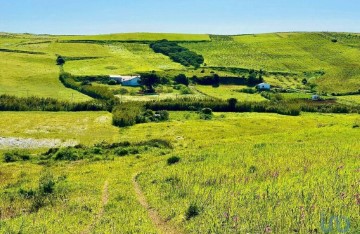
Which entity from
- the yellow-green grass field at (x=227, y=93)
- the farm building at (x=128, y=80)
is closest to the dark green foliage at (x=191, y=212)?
the yellow-green grass field at (x=227, y=93)

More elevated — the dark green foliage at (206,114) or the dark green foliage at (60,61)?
the dark green foliage at (60,61)

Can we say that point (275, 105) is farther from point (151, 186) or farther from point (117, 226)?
point (117, 226)

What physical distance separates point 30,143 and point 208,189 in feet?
130

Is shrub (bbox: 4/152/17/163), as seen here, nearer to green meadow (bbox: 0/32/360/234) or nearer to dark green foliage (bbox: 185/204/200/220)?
green meadow (bbox: 0/32/360/234)

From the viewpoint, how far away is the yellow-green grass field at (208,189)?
79.2 ft

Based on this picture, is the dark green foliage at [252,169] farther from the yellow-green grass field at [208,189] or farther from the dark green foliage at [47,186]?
the dark green foliage at [47,186]

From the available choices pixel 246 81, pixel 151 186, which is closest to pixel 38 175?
pixel 151 186

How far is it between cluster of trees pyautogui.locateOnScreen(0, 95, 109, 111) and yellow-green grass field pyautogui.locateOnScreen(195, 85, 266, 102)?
112ft

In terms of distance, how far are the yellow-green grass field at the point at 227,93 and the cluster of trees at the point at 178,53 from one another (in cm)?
2791

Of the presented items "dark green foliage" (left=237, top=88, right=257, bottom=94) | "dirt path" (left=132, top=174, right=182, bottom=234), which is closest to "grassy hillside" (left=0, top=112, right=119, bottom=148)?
"dirt path" (left=132, top=174, right=182, bottom=234)

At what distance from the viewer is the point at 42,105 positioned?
91.8 m

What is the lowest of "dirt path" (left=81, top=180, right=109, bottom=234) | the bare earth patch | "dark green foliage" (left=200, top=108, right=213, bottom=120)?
"dark green foliage" (left=200, top=108, right=213, bottom=120)

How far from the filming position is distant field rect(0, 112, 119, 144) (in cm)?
6744

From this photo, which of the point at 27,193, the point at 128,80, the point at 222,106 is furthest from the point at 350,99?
the point at 27,193
